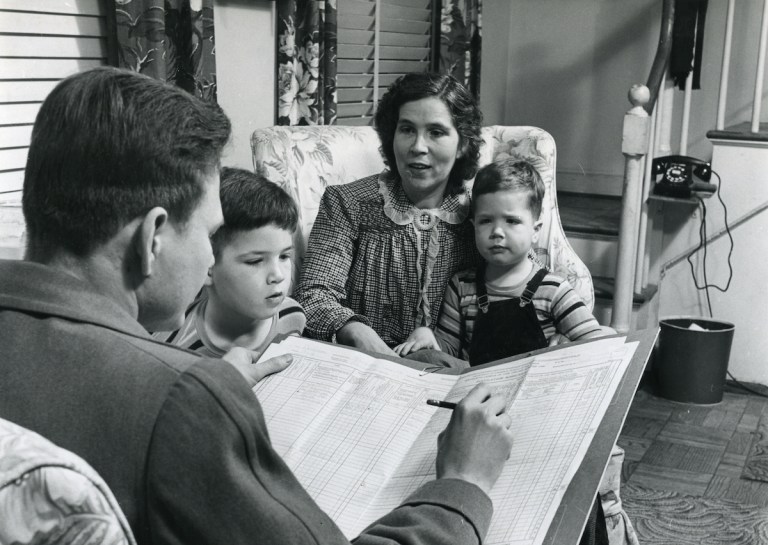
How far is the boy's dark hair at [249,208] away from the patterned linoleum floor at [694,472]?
1.35 m

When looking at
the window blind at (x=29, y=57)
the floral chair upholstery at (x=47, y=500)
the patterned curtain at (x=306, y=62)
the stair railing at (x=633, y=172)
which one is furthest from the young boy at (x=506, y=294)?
the floral chair upholstery at (x=47, y=500)

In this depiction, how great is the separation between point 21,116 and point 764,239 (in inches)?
108

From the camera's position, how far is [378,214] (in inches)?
84.5

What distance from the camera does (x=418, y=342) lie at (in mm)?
1956

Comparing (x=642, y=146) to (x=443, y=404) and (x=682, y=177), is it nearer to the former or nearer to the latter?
(x=682, y=177)

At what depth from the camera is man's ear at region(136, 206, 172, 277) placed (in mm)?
764

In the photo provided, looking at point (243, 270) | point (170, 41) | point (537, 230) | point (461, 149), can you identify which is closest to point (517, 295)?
point (537, 230)

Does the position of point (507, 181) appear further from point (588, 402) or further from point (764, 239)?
point (764, 239)

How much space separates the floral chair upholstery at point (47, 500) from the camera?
56 centimetres

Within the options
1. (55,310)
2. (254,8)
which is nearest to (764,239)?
(254,8)

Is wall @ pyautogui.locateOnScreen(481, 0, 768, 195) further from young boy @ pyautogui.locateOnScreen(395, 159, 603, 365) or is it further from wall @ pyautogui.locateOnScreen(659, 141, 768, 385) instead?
young boy @ pyautogui.locateOnScreen(395, 159, 603, 365)

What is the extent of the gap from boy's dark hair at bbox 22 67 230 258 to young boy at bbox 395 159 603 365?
4.02 ft

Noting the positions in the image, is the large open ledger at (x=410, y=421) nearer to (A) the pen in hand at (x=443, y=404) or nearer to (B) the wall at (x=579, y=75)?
(A) the pen in hand at (x=443, y=404)

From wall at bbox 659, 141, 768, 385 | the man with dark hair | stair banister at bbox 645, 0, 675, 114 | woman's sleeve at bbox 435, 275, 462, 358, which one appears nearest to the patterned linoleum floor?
wall at bbox 659, 141, 768, 385
